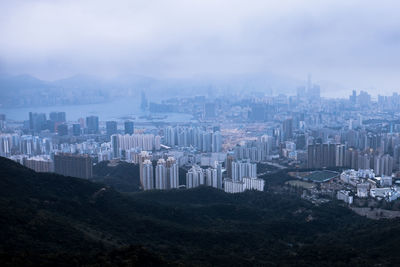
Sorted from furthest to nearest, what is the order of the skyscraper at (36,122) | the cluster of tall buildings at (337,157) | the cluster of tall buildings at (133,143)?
the skyscraper at (36,122)
the cluster of tall buildings at (133,143)
the cluster of tall buildings at (337,157)

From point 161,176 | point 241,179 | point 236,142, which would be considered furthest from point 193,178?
point 236,142

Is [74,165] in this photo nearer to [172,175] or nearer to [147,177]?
[147,177]

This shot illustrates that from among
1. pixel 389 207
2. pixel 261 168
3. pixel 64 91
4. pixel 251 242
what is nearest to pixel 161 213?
pixel 251 242

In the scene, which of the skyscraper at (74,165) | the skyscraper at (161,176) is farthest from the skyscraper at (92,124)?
the skyscraper at (161,176)

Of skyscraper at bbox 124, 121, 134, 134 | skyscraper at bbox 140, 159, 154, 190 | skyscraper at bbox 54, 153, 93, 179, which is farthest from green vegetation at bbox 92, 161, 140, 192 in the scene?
skyscraper at bbox 124, 121, 134, 134

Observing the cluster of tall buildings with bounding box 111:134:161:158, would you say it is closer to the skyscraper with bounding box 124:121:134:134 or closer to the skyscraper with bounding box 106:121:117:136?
the skyscraper with bounding box 124:121:134:134

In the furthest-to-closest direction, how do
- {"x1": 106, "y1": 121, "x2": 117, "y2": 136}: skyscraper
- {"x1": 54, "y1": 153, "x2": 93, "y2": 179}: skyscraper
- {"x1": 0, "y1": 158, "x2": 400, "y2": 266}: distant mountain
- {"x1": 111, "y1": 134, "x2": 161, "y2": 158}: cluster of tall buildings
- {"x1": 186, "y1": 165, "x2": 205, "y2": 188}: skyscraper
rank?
{"x1": 106, "y1": 121, "x2": 117, "y2": 136}: skyscraper → {"x1": 111, "y1": 134, "x2": 161, "y2": 158}: cluster of tall buildings → {"x1": 54, "y1": 153, "x2": 93, "y2": 179}: skyscraper → {"x1": 186, "y1": 165, "x2": 205, "y2": 188}: skyscraper → {"x1": 0, "y1": 158, "x2": 400, "y2": 266}: distant mountain

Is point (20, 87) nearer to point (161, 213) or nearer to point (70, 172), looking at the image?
point (70, 172)

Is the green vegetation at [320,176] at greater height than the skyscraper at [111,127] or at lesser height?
lesser

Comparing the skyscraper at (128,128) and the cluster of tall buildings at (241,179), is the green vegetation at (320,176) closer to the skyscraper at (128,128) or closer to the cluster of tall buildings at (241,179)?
the cluster of tall buildings at (241,179)
